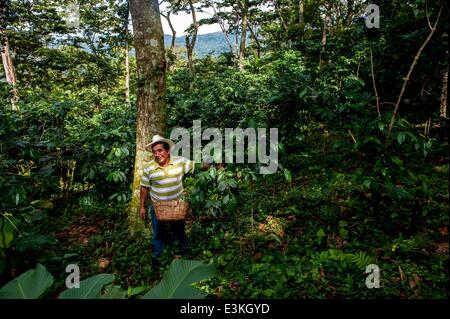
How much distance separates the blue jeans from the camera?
4.39 meters

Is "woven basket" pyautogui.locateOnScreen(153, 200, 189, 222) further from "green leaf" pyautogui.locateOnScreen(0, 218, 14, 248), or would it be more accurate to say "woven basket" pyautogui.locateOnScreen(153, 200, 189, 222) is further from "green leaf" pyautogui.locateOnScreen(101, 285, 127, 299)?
"green leaf" pyautogui.locateOnScreen(101, 285, 127, 299)

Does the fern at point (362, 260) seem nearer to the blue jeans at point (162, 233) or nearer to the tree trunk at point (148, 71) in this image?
the blue jeans at point (162, 233)

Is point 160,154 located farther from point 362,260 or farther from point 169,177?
point 362,260

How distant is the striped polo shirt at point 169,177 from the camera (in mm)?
4094

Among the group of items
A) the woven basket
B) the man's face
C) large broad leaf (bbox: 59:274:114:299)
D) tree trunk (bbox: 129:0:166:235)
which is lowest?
the woven basket

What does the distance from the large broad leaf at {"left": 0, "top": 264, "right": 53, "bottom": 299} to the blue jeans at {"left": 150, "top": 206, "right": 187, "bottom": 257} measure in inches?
100

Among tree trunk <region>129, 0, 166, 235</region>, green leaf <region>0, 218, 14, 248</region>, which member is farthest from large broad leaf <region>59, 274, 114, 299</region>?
tree trunk <region>129, 0, 166, 235</region>

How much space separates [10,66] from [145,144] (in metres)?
14.3

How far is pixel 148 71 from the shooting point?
459cm

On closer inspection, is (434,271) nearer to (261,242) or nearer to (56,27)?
(261,242)

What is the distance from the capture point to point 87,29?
2414 centimetres

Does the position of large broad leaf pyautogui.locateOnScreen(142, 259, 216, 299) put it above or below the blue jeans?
above

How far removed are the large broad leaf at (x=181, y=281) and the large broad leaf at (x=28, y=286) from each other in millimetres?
551
